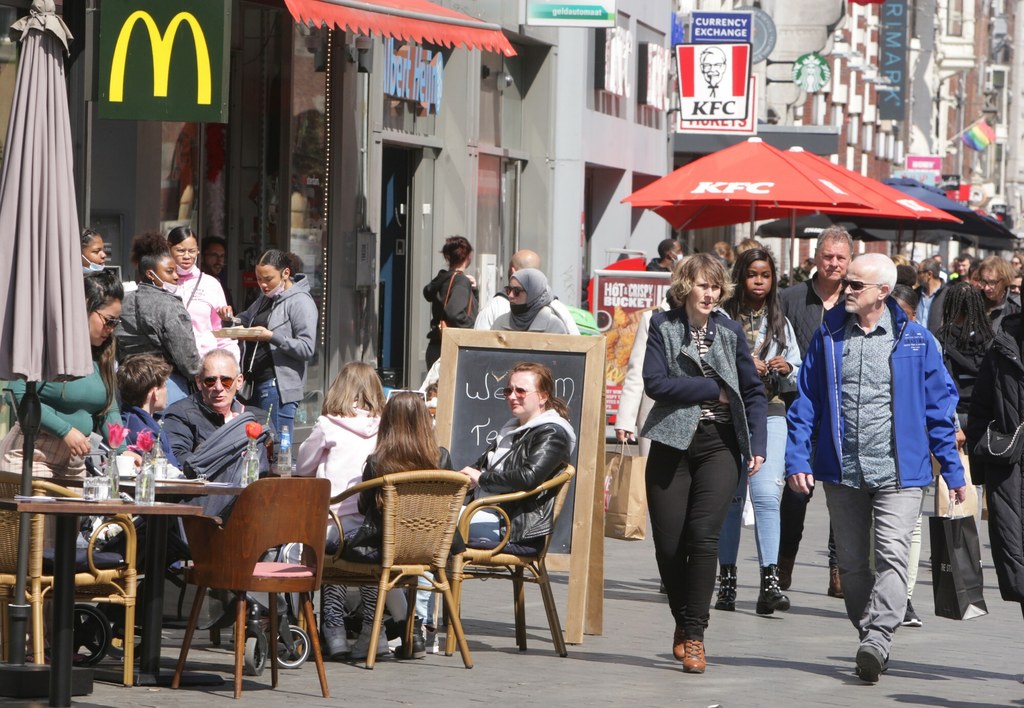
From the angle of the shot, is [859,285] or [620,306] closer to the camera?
[859,285]

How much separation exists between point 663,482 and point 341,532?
1487 millimetres

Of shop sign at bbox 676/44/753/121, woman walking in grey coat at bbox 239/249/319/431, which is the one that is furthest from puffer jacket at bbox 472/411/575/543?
shop sign at bbox 676/44/753/121

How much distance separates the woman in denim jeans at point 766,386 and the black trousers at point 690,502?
1605mm

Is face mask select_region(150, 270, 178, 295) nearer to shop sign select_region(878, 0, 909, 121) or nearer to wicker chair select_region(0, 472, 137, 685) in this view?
wicker chair select_region(0, 472, 137, 685)

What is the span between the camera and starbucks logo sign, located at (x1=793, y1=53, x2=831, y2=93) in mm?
36906

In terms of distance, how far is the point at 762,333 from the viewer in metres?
10.1

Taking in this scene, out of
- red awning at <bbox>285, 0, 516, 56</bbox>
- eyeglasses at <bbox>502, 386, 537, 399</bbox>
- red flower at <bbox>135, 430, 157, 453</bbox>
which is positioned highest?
red awning at <bbox>285, 0, 516, 56</bbox>

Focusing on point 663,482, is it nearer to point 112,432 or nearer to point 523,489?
point 523,489

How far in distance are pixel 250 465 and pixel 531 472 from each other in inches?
48.9

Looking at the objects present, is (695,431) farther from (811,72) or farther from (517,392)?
(811,72)

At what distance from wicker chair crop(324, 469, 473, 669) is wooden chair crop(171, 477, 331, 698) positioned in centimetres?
50

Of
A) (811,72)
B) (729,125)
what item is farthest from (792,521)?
(811,72)

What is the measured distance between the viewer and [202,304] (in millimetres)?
12055

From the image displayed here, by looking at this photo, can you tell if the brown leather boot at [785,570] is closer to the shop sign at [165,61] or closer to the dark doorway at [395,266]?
the shop sign at [165,61]
